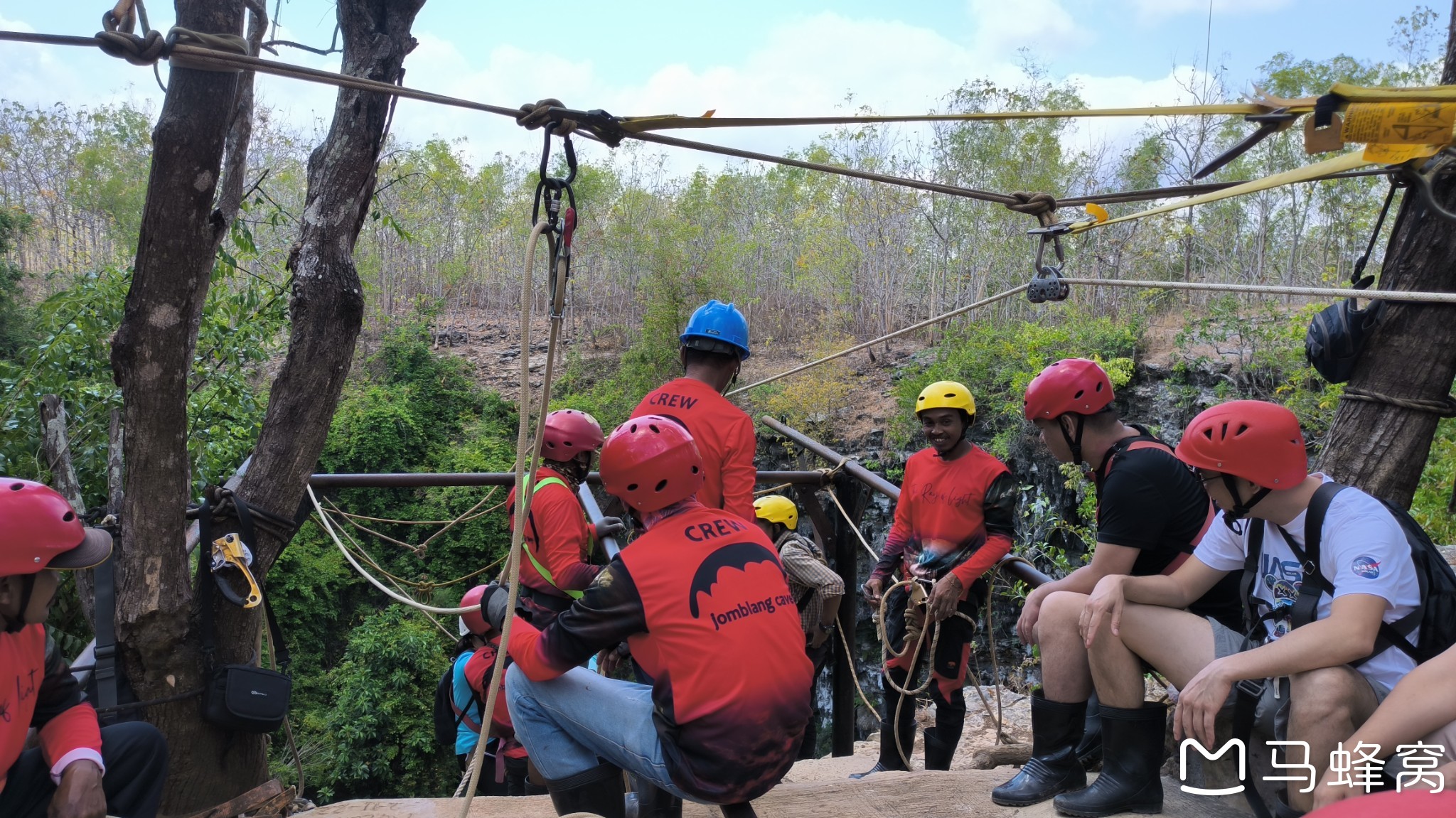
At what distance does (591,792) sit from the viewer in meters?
2.50

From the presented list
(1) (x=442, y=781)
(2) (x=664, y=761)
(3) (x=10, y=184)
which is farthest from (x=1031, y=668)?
(3) (x=10, y=184)

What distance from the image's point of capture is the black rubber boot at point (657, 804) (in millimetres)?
2562

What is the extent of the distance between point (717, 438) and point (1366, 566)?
6.23 feet

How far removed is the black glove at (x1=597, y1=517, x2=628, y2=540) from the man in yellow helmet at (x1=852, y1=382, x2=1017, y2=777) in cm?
147

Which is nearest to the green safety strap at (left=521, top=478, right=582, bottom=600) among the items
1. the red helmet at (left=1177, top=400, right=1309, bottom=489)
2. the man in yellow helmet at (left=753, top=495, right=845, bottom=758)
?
the man in yellow helmet at (left=753, top=495, right=845, bottom=758)

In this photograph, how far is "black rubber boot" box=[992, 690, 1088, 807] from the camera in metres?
2.67

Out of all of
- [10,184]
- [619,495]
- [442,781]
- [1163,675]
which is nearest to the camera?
[619,495]

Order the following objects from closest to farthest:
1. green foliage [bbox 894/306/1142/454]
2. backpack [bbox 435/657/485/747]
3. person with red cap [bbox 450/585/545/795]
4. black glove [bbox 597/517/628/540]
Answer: black glove [bbox 597/517/628/540] → person with red cap [bbox 450/585/545/795] → backpack [bbox 435/657/485/747] → green foliage [bbox 894/306/1142/454]

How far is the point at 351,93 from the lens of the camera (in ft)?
10.1

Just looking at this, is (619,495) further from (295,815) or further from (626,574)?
(295,815)

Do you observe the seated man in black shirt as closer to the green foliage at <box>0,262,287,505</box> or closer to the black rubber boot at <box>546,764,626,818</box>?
the black rubber boot at <box>546,764,626,818</box>

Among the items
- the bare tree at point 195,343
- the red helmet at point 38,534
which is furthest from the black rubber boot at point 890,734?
the red helmet at point 38,534

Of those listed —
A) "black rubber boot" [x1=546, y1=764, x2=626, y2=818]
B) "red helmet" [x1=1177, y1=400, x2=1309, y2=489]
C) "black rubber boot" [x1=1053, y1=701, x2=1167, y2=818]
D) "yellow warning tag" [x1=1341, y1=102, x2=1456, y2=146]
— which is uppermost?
"yellow warning tag" [x1=1341, y1=102, x2=1456, y2=146]

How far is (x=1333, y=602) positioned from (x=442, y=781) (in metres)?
13.8
